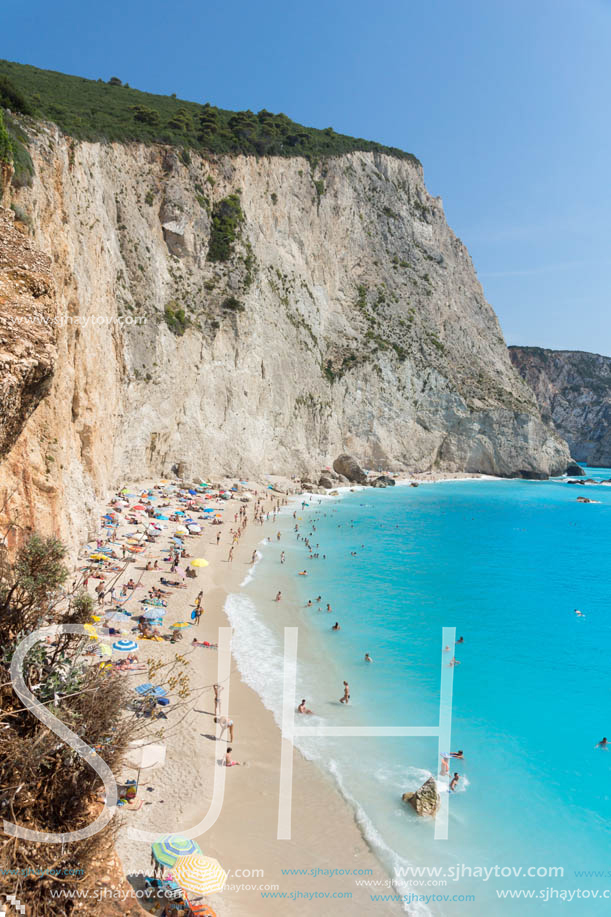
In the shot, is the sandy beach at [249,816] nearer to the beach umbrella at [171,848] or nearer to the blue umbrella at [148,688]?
the beach umbrella at [171,848]

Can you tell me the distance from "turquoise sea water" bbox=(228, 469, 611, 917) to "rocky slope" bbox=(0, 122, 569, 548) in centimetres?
1099

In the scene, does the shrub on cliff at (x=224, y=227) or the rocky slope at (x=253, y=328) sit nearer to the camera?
the rocky slope at (x=253, y=328)

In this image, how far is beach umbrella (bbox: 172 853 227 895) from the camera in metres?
8.29

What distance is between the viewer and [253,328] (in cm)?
5475

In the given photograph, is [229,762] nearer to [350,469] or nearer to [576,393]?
[350,469]

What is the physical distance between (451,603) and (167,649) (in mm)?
15909

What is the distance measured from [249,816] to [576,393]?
170508 millimetres

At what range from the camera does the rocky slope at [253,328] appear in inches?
952

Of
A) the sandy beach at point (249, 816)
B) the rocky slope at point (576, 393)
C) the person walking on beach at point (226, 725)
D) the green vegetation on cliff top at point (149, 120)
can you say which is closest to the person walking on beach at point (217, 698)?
the sandy beach at point (249, 816)

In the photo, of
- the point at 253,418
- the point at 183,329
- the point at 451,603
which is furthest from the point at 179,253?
the point at 451,603

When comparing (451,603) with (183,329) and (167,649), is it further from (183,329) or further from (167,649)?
(183,329)

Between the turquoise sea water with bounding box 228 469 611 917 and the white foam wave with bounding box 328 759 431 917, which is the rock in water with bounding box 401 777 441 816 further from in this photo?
the white foam wave with bounding box 328 759 431 917

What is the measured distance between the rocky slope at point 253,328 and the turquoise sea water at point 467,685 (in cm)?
1099

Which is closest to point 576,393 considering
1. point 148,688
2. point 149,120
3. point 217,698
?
point 149,120
